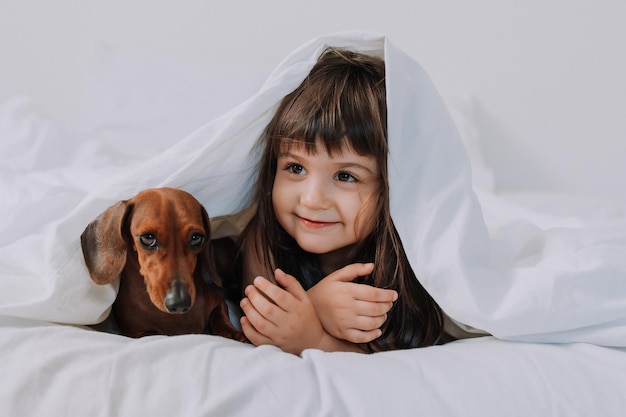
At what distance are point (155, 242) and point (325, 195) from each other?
295 mm

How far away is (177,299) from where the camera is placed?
899mm

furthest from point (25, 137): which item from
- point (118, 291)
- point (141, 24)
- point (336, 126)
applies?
point (336, 126)

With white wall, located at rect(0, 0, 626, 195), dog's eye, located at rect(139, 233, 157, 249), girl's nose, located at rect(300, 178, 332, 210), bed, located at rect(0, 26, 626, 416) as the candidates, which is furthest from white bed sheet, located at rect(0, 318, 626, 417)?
white wall, located at rect(0, 0, 626, 195)

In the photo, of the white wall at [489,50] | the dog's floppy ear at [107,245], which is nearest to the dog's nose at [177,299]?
the dog's floppy ear at [107,245]

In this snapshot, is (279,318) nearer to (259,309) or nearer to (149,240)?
(259,309)

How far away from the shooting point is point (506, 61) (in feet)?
7.07

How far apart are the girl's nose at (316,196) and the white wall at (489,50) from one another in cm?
97

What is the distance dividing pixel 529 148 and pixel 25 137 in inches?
56.2

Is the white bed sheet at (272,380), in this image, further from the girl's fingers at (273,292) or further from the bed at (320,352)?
the girl's fingers at (273,292)

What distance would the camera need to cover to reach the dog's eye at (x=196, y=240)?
96 cm

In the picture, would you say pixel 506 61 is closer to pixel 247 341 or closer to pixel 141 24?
pixel 141 24

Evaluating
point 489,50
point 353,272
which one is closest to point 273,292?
point 353,272

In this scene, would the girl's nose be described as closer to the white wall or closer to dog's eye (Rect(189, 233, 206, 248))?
dog's eye (Rect(189, 233, 206, 248))

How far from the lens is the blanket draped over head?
0.99 m
